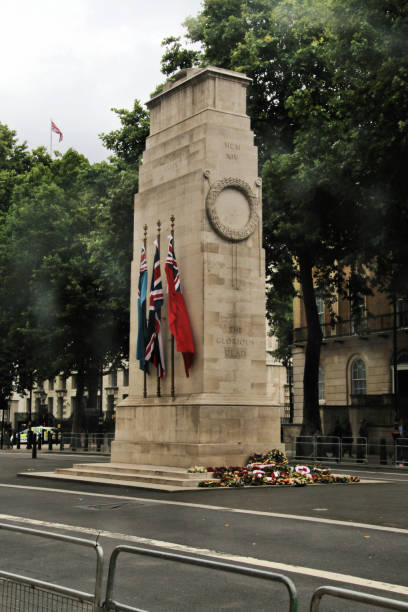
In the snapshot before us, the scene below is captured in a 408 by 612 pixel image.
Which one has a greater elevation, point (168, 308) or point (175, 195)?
point (175, 195)

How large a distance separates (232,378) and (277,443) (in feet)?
6.94

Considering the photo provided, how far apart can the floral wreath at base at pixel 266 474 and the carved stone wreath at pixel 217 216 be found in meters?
5.97

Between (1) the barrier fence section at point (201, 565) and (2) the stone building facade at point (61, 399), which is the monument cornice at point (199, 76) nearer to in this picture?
(1) the barrier fence section at point (201, 565)

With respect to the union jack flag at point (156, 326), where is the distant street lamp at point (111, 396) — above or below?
below

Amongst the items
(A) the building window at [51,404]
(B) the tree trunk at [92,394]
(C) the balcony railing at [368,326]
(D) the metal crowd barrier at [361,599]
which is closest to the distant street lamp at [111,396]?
(A) the building window at [51,404]

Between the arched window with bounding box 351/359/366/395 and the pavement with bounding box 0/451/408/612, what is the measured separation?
30.0 m

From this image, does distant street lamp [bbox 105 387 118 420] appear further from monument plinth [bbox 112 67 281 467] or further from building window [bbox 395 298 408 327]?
monument plinth [bbox 112 67 281 467]

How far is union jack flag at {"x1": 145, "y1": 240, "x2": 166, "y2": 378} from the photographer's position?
2312 cm

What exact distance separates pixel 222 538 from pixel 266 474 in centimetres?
899

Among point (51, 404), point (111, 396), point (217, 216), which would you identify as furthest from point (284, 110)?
point (51, 404)

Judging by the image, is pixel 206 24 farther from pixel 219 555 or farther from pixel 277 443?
pixel 219 555

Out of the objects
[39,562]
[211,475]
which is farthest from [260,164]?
[39,562]

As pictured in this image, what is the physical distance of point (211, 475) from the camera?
20094 millimetres

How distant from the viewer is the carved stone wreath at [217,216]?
2245 cm
